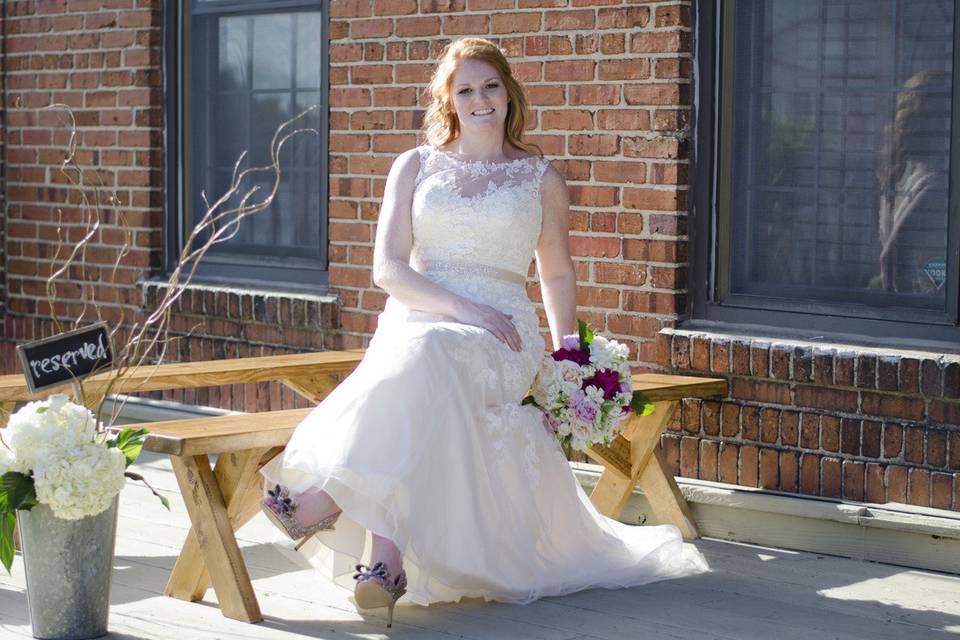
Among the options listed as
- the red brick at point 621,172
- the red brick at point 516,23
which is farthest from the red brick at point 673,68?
the red brick at point 516,23

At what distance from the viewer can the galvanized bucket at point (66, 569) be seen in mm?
4031

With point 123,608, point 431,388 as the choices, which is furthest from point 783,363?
point 123,608

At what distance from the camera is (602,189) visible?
5.69 m

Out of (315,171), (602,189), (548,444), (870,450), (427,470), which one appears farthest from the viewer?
(315,171)

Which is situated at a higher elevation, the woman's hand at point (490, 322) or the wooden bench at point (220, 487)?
the woman's hand at point (490, 322)

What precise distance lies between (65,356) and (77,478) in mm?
340

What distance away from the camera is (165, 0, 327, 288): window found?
22.3ft

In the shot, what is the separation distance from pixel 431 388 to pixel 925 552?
5.72ft

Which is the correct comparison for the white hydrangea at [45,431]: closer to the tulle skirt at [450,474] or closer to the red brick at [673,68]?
the tulle skirt at [450,474]

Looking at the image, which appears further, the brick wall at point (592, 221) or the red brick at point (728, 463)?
the red brick at point (728, 463)

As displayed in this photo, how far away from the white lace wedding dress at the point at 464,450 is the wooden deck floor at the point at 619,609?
0.37 ft

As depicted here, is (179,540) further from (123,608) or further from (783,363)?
(783,363)

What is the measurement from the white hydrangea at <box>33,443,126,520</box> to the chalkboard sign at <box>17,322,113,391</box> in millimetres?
201

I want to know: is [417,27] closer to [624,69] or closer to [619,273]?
[624,69]
